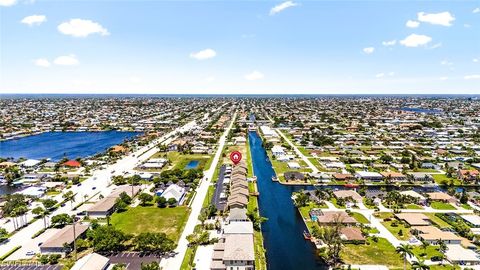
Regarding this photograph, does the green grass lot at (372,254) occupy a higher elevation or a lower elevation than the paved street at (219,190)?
lower

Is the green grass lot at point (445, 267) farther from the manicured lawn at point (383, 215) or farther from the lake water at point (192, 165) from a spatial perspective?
the lake water at point (192, 165)

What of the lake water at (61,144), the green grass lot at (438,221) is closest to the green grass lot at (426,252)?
Answer: the green grass lot at (438,221)

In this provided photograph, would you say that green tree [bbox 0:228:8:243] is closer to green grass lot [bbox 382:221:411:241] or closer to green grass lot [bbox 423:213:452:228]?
green grass lot [bbox 382:221:411:241]

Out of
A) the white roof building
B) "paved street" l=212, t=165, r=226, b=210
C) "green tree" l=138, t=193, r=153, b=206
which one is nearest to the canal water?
"paved street" l=212, t=165, r=226, b=210

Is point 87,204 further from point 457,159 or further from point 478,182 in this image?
point 457,159

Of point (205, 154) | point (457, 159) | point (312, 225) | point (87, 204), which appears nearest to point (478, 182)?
point (457, 159)

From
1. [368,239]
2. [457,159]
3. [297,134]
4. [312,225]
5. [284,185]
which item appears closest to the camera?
[368,239]
